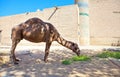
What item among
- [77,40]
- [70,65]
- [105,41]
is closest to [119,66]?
[70,65]

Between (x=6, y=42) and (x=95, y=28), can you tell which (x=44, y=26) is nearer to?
(x=95, y=28)

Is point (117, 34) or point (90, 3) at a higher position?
point (90, 3)

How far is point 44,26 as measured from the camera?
8.66 m

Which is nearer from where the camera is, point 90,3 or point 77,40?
point 77,40

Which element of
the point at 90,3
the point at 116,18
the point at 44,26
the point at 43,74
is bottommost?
the point at 43,74

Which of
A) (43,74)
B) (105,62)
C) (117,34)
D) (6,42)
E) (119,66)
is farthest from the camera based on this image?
(6,42)

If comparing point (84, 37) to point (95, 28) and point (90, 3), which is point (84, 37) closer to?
point (95, 28)

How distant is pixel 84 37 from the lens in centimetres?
2647

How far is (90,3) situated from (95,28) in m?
3.34

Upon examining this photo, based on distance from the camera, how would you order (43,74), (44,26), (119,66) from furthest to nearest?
1. (44,26)
2. (119,66)
3. (43,74)

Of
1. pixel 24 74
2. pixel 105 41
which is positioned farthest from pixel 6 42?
pixel 24 74

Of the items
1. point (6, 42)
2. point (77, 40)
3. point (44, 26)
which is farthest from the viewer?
point (6, 42)

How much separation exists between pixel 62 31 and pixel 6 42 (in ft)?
32.5

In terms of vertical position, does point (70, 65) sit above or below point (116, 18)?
below
